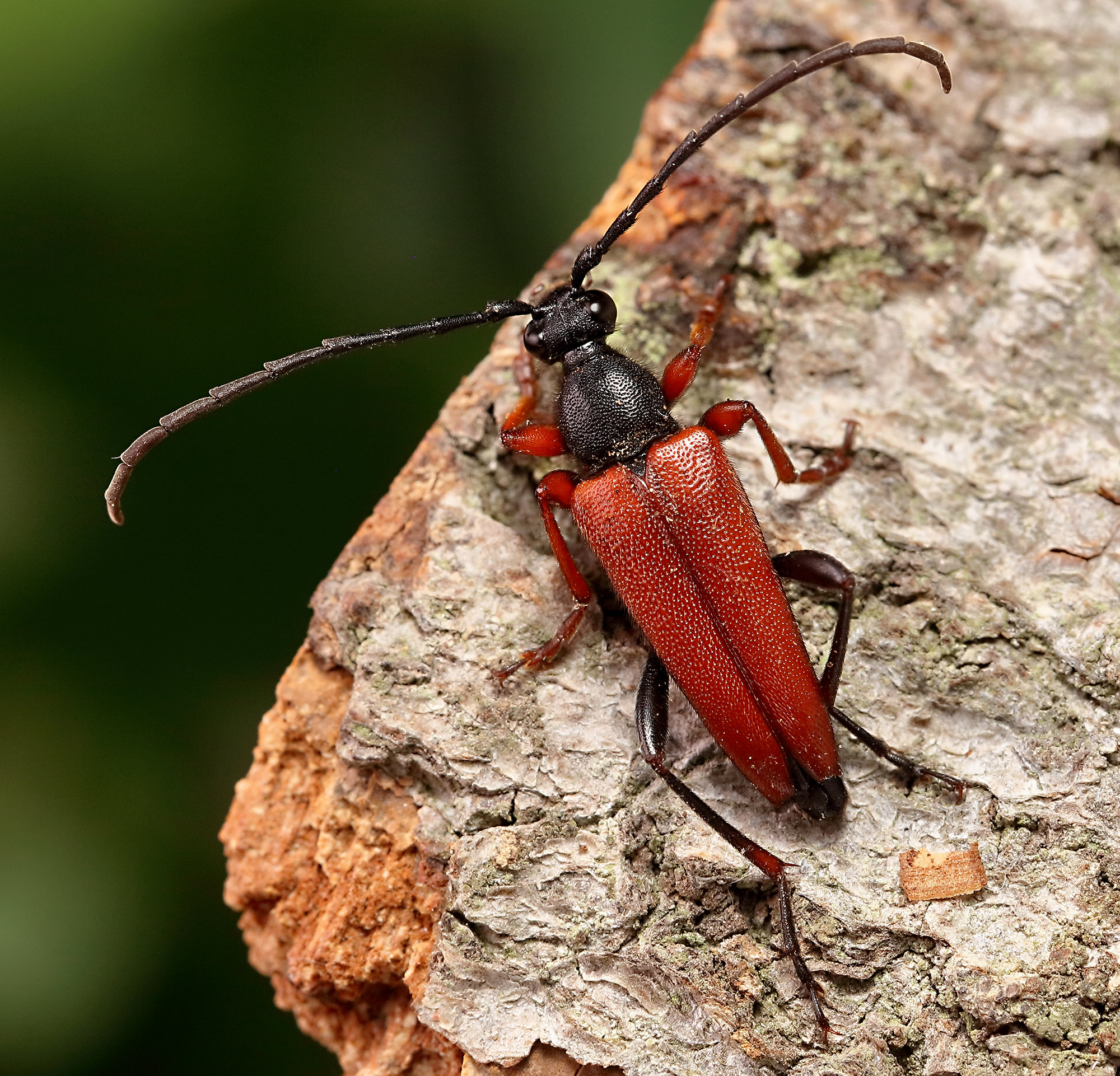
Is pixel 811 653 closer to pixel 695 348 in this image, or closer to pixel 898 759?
pixel 898 759

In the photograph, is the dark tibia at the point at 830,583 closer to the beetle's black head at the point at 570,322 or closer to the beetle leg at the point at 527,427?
the beetle leg at the point at 527,427

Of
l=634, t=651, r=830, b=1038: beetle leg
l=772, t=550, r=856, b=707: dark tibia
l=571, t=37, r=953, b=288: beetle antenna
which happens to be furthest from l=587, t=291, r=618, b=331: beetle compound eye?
l=634, t=651, r=830, b=1038: beetle leg

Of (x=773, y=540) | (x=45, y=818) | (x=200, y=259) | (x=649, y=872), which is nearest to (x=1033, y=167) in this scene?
(x=773, y=540)

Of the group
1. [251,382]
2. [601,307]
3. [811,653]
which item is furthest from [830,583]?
[251,382]

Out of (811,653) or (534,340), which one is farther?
(534,340)

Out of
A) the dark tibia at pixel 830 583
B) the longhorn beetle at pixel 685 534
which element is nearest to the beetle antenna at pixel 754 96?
the longhorn beetle at pixel 685 534

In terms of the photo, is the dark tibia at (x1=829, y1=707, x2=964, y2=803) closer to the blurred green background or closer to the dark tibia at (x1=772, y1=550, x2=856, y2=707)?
the dark tibia at (x1=772, y1=550, x2=856, y2=707)
